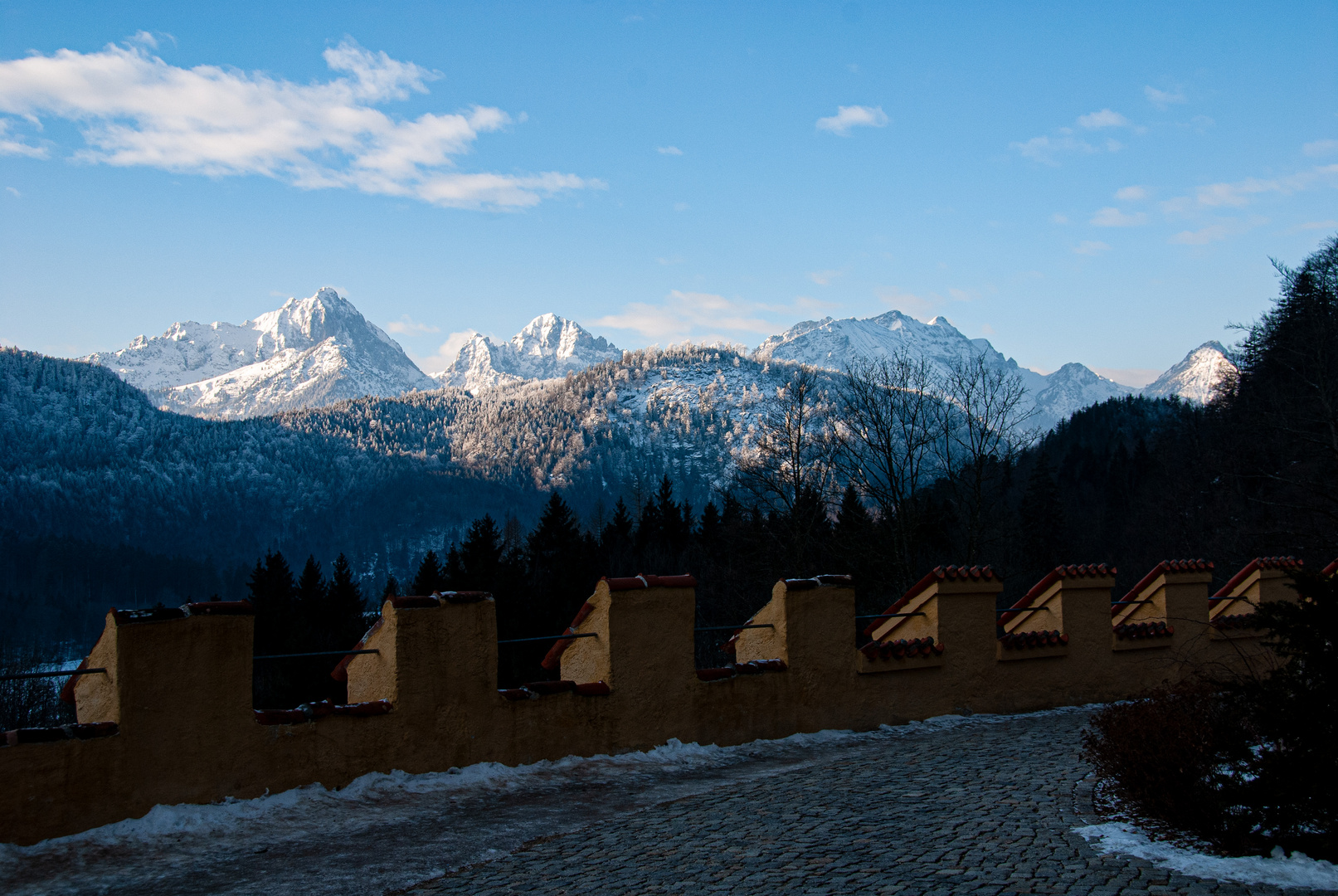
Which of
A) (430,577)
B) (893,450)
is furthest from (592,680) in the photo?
(430,577)

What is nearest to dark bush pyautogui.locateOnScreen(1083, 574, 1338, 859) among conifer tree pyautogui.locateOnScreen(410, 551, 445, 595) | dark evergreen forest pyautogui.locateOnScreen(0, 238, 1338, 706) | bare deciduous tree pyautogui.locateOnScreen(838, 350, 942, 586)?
dark evergreen forest pyautogui.locateOnScreen(0, 238, 1338, 706)

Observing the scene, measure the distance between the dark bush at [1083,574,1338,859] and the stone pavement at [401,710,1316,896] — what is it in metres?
0.48

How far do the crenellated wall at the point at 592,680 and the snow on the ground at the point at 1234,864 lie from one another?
5.86 feet

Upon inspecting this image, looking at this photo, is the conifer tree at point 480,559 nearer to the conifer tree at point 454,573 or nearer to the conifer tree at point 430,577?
the conifer tree at point 454,573

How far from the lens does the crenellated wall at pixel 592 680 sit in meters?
6.60

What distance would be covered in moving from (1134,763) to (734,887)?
2581mm

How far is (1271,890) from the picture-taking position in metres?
4.69

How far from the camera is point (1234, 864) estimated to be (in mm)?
5027

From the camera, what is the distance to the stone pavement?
503 centimetres

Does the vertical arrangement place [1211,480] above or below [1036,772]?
above

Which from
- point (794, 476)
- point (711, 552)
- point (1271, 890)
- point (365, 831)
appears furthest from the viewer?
point (711, 552)

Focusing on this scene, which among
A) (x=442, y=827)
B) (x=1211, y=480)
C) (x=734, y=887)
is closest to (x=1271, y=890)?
(x=734, y=887)

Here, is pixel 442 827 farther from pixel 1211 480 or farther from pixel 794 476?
pixel 1211 480

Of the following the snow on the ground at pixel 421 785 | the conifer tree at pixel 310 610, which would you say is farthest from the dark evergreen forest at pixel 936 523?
the snow on the ground at pixel 421 785
